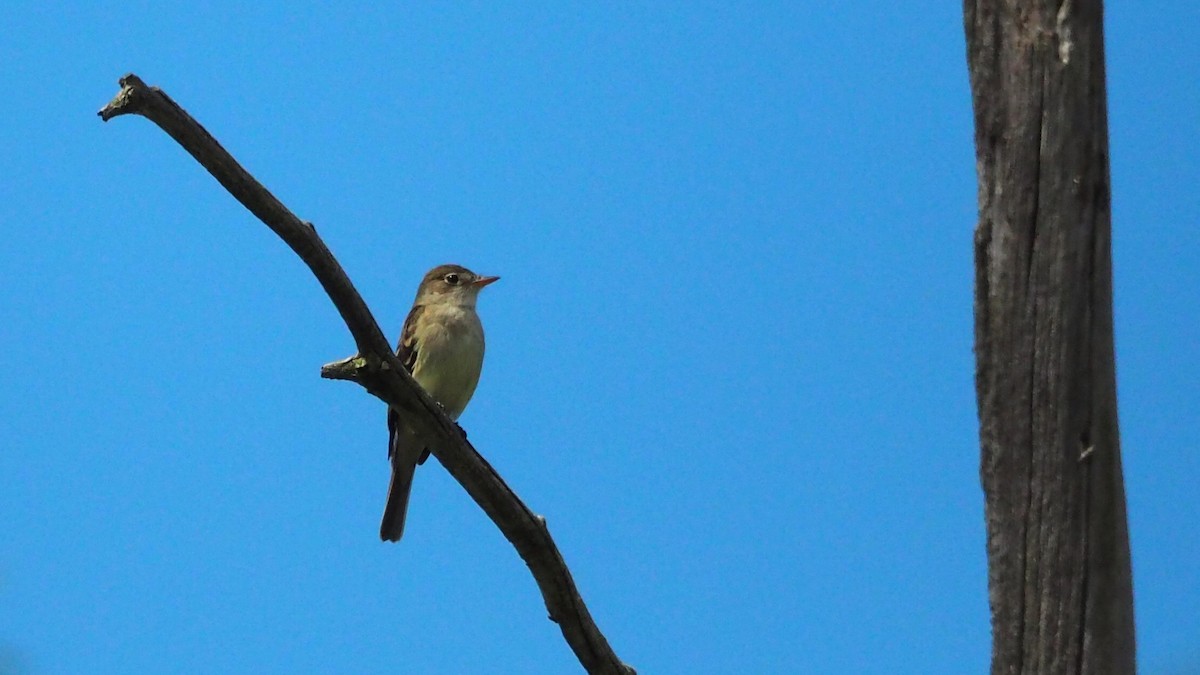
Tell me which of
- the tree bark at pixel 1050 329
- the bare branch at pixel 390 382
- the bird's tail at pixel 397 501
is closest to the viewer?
the tree bark at pixel 1050 329

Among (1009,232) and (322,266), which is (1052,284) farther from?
(322,266)

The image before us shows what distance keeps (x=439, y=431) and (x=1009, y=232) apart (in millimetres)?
1988

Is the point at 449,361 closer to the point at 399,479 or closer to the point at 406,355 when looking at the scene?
the point at 406,355

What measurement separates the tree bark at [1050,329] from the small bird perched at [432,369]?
4.78m

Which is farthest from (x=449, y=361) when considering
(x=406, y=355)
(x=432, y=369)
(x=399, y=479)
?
(x=399, y=479)

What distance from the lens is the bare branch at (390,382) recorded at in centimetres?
364

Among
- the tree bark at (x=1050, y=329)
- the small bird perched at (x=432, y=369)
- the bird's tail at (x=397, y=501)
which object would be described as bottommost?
the tree bark at (x=1050, y=329)

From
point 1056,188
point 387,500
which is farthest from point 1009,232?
point 387,500

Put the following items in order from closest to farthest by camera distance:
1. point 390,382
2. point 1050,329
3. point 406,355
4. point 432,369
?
point 1050,329 < point 390,382 < point 432,369 < point 406,355

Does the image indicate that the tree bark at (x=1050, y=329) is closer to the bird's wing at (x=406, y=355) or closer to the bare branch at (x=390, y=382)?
the bare branch at (x=390, y=382)

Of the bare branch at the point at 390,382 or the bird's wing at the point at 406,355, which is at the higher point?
the bird's wing at the point at 406,355

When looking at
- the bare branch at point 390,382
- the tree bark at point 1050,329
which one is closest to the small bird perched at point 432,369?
the bare branch at point 390,382

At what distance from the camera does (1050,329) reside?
306 cm

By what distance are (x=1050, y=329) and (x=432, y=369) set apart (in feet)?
16.3
